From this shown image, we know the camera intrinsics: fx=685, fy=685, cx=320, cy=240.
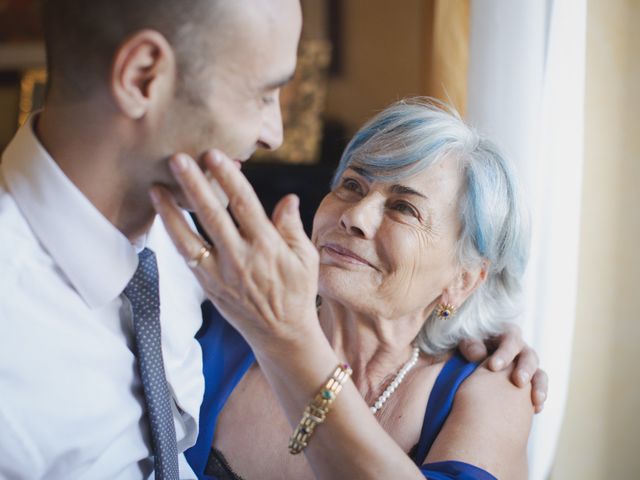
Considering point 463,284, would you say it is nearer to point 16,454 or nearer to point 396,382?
point 396,382

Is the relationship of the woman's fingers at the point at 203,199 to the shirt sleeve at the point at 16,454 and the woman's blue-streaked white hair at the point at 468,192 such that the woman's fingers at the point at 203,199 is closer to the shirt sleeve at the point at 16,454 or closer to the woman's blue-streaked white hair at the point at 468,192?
the shirt sleeve at the point at 16,454

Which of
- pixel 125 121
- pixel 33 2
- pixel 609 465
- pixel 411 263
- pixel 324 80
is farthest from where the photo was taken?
pixel 33 2

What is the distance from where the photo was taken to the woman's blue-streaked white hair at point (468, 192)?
1.49m

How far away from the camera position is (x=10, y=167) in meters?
1.00

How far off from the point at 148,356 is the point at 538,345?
1.01 m

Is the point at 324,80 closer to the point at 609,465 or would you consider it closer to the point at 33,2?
the point at 33,2

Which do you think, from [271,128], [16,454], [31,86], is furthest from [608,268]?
[31,86]

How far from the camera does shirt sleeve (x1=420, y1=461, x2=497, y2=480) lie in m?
1.20

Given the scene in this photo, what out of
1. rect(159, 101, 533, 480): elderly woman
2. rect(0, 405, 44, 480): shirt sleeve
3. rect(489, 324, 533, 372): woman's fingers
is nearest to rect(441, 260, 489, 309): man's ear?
rect(159, 101, 533, 480): elderly woman

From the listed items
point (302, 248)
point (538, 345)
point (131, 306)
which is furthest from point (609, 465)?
→ point (131, 306)

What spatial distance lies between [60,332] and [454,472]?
2.34ft

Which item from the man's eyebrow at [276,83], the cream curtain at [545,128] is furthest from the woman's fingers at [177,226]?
the cream curtain at [545,128]

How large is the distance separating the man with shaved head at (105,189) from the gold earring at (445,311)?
2.34 feet

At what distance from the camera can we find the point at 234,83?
934 mm
